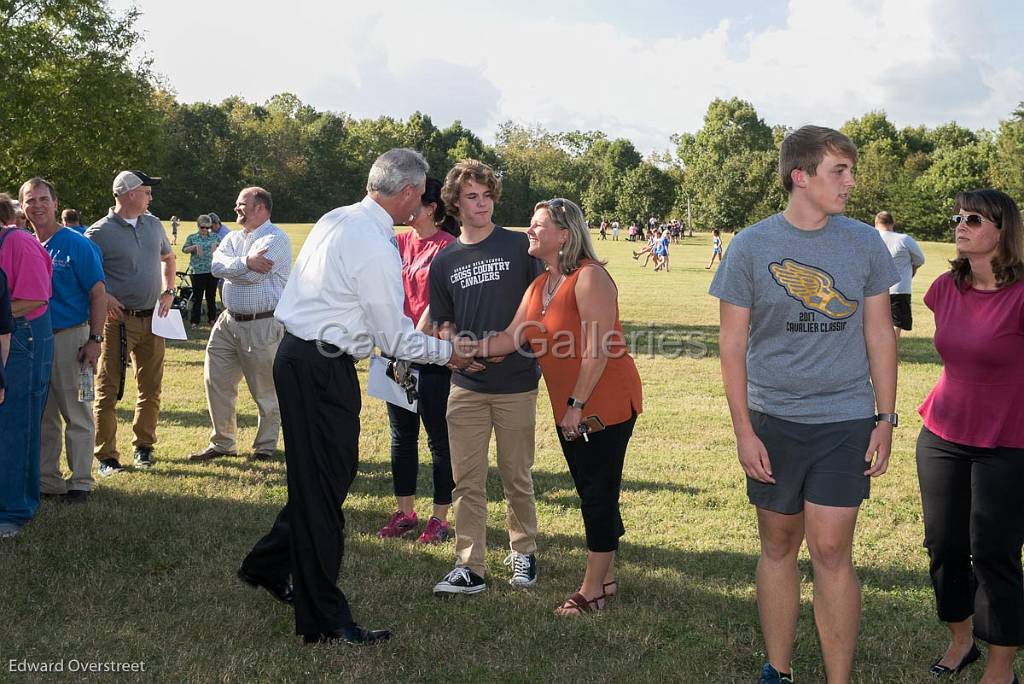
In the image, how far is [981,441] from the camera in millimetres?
3756

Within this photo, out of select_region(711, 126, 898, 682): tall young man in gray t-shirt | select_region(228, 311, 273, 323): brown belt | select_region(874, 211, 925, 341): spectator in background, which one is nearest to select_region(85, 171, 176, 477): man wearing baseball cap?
select_region(228, 311, 273, 323): brown belt

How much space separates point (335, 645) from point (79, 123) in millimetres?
25234

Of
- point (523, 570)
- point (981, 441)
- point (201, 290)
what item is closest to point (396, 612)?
point (523, 570)

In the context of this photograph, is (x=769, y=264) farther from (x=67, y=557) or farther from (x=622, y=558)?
(x=67, y=557)

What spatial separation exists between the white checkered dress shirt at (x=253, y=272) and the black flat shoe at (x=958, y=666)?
5.55 m

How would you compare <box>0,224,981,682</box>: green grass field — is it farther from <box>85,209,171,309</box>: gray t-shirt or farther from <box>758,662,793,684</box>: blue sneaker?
<box>85,209,171,309</box>: gray t-shirt

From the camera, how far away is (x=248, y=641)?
14.1 ft

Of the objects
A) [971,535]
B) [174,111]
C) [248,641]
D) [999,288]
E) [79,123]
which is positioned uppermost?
[174,111]

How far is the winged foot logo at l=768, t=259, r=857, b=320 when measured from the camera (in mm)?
3367

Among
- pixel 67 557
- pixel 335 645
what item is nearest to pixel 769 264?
pixel 335 645

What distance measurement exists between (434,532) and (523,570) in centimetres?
89

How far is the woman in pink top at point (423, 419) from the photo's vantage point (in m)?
5.79

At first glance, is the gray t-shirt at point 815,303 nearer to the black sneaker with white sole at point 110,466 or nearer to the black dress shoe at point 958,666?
the black dress shoe at point 958,666

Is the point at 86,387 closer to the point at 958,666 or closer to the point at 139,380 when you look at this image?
the point at 139,380
